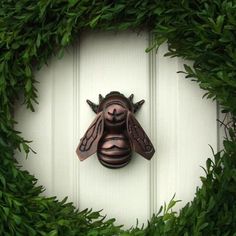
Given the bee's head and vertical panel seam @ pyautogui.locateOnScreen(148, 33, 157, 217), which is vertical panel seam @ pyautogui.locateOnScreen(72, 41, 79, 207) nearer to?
the bee's head

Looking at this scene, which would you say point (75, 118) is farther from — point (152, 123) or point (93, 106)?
point (152, 123)

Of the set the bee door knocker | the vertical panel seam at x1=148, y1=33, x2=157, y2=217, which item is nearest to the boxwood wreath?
the vertical panel seam at x1=148, y1=33, x2=157, y2=217

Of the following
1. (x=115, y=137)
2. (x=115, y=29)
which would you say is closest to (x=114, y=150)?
(x=115, y=137)

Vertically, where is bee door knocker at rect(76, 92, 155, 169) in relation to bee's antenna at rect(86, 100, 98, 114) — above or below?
below

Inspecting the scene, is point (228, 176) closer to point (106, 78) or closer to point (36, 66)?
point (106, 78)

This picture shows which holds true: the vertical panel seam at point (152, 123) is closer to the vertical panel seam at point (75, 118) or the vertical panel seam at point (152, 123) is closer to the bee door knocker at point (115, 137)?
the bee door knocker at point (115, 137)

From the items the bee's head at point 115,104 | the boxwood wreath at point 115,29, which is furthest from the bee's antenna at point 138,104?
the boxwood wreath at point 115,29
